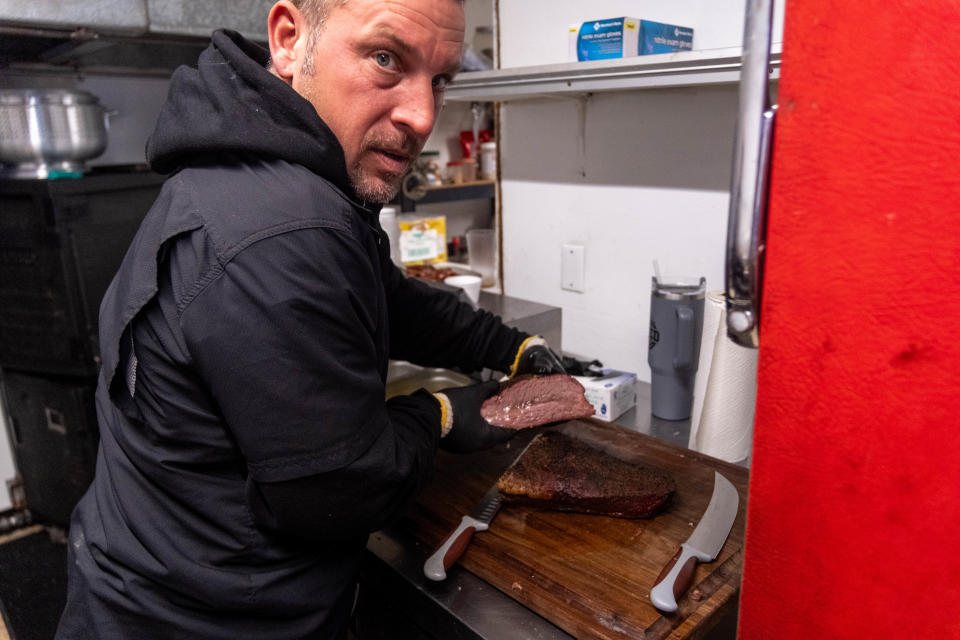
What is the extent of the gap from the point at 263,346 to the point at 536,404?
2.05 ft

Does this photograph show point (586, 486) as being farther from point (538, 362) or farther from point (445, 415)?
point (538, 362)

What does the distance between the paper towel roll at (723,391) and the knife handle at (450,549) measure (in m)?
0.55

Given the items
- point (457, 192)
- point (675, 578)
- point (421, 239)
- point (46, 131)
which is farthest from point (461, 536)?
point (457, 192)

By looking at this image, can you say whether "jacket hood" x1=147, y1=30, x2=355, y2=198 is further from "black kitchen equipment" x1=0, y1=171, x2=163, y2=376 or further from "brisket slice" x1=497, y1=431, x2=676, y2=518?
"black kitchen equipment" x1=0, y1=171, x2=163, y2=376

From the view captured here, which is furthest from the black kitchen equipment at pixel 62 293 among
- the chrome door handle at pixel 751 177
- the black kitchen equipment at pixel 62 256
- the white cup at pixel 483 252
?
the chrome door handle at pixel 751 177

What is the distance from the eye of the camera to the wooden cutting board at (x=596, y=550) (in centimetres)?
84

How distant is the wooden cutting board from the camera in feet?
2.75

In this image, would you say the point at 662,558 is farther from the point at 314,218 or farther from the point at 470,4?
the point at 470,4

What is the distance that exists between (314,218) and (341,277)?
8cm

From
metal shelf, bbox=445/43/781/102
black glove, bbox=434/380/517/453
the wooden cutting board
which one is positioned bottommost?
the wooden cutting board

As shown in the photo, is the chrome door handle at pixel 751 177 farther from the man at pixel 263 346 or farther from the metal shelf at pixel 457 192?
the metal shelf at pixel 457 192

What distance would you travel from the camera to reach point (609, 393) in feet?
4.77

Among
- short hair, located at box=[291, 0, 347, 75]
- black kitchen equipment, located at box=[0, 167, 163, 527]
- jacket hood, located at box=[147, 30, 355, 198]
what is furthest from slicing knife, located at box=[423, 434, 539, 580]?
black kitchen equipment, located at box=[0, 167, 163, 527]

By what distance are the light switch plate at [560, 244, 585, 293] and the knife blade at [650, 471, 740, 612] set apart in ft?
2.66
